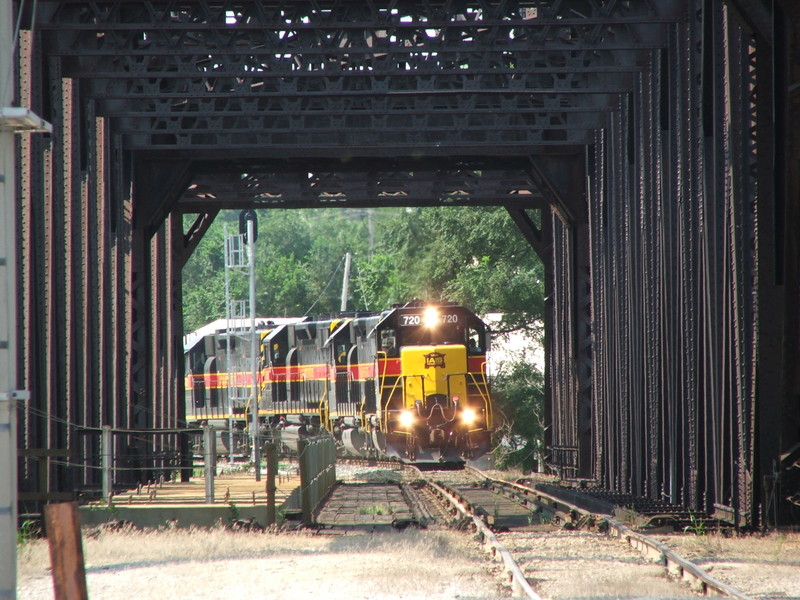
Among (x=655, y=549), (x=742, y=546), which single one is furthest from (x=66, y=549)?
(x=742, y=546)

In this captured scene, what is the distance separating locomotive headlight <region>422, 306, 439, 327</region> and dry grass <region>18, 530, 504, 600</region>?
1388 centimetres

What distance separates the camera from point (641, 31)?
57.8ft

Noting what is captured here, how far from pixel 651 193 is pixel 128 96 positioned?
8.46 meters

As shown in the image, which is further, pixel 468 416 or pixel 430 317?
pixel 468 416

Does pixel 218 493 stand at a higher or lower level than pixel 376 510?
higher

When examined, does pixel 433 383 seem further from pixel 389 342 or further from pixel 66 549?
pixel 66 549

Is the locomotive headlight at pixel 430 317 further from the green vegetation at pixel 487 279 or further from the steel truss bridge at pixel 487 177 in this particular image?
the green vegetation at pixel 487 279

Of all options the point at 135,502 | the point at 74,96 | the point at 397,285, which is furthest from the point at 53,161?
the point at 397,285

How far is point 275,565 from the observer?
1108cm

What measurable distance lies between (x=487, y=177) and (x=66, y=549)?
69.6 feet

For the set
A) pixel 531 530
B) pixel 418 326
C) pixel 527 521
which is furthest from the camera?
pixel 418 326

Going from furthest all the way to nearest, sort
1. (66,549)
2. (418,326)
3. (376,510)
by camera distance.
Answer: (418,326)
(376,510)
(66,549)

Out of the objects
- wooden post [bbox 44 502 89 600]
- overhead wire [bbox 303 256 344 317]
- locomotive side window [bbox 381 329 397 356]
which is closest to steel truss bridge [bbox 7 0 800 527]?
locomotive side window [bbox 381 329 397 356]

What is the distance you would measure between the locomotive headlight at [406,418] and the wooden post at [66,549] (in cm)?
2206
